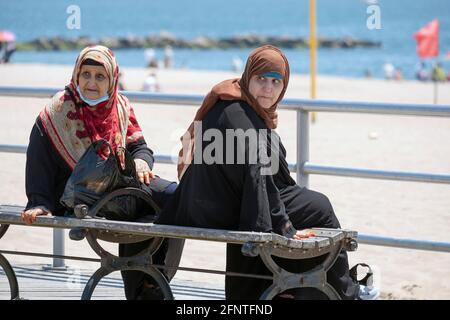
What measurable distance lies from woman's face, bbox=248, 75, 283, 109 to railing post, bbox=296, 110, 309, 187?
1.34m

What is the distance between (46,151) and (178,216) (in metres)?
0.74

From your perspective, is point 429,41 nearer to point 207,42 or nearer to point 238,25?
point 207,42

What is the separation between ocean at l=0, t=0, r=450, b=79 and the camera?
58844 millimetres

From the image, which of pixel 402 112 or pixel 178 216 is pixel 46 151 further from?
pixel 402 112

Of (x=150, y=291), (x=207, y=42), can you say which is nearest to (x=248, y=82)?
(x=150, y=291)

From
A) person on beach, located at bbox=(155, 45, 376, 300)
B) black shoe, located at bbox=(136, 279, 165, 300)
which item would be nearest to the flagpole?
black shoe, located at bbox=(136, 279, 165, 300)

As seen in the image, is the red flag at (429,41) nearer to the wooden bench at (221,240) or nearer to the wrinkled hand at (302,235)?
the wooden bench at (221,240)

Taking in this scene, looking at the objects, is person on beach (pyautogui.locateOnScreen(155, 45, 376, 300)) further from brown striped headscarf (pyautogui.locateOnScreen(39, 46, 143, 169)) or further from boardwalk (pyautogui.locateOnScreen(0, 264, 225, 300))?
boardwalk (pyautogui.locateOnScreen(0, 264, 225, 300))

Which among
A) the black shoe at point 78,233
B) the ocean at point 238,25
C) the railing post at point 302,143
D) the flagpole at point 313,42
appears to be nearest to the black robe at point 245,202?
the black shoe at point 78,233

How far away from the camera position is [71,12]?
24.2 feet

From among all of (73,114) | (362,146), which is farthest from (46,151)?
(362,146)

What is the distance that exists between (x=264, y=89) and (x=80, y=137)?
94 cm

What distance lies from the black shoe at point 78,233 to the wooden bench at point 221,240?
2cm

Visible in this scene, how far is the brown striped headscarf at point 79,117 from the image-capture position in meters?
4.67
